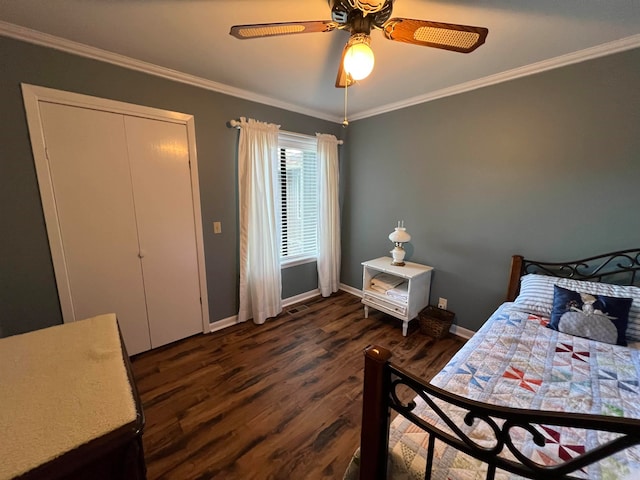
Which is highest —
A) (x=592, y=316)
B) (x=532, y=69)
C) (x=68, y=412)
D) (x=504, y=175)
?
(x=532, y=69)

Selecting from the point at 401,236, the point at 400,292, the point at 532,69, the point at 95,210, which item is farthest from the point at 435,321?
the point at 95,210

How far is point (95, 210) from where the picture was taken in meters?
2.02

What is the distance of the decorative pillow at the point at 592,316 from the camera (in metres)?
1.57

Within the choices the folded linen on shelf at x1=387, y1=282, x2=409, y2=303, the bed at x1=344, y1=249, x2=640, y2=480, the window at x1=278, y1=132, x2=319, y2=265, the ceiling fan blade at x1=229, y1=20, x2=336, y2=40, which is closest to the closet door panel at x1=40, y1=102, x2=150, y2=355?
the ceiling fan blade at x1=229, y1=20, x2=336, y2=40

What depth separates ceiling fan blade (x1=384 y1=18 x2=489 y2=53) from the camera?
1.13m

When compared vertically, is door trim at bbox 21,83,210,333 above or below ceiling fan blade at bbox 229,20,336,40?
below

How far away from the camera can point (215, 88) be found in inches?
96.6

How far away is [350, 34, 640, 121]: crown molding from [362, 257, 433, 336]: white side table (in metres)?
1.81

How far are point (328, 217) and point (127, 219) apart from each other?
7.23 feet

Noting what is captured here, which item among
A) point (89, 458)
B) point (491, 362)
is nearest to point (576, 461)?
point (491, 362)

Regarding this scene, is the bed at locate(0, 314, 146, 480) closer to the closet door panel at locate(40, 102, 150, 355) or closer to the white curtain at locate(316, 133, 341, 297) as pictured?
the closet door panel at locate(40, 102, 150, 355)

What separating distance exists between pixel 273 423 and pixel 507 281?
7.63ft

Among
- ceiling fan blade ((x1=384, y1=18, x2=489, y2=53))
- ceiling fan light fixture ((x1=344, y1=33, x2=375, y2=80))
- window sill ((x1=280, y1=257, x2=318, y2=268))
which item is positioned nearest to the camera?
ceiling fan blade ((x1=384, y1=18, x2=489, y2=53))

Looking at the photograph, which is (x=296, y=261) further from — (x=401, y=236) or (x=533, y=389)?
(x=533, y=389)
